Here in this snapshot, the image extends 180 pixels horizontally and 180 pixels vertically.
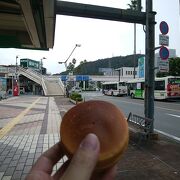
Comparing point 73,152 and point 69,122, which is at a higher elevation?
point 69,122

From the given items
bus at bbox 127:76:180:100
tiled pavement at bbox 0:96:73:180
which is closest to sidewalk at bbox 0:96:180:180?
tiled pavement at bbox 0:96:73:180

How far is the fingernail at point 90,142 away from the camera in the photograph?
1.14 m

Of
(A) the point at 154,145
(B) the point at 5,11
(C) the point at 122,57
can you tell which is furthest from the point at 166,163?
(C) the point at 122,57

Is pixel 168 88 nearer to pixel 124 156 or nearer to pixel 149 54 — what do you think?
pixel 149 54

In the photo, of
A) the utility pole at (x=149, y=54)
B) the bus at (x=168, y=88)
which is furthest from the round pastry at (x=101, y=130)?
the bus at (x=168, y=88)

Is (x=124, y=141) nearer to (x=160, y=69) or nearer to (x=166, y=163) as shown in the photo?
(x=166, y=163)

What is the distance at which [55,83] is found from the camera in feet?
226

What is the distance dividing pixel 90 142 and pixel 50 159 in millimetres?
284

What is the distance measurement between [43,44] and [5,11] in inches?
128

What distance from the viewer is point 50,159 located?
1.34 m

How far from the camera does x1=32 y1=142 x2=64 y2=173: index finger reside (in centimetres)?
131

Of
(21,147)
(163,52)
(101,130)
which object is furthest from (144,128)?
(101,130)

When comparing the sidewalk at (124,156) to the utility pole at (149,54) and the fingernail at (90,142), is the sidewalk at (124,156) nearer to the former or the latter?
the utility pole at (149,54)

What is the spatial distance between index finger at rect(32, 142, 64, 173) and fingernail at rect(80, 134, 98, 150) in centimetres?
18
